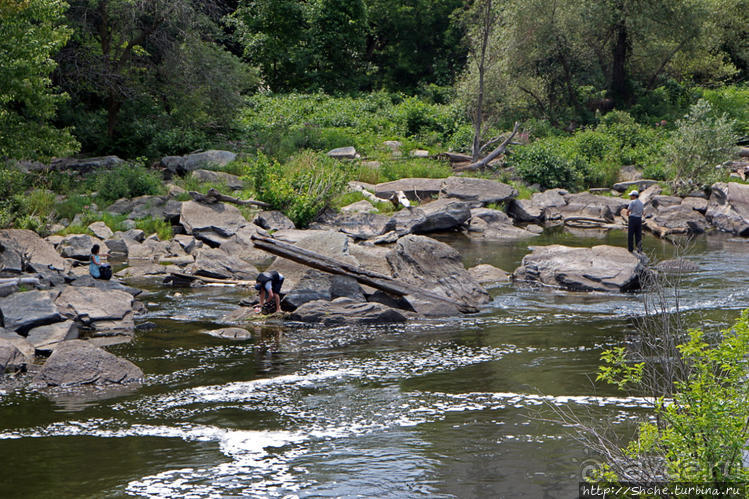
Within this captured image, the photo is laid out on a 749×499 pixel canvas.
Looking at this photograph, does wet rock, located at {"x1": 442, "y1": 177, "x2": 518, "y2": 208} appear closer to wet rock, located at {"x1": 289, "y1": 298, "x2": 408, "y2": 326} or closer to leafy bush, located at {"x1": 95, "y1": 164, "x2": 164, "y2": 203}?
leafy bush, located at {"x1": 95, "y1": 164, "x2": 164, "y2": 203}

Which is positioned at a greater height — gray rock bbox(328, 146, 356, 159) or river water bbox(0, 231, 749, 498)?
gray rock bbox(328, 146, 356, 159)

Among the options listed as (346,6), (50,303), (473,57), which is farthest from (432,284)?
(346,6)

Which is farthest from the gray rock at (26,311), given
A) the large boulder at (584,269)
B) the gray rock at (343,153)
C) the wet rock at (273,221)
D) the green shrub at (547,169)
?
the green shrub at (547,169)

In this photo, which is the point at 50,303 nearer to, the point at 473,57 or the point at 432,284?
the point at 432,284

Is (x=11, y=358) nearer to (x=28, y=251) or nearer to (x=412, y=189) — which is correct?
(x=28, y=251)

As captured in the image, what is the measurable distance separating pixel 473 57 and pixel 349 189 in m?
15.1

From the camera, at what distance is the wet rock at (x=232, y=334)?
1410cm

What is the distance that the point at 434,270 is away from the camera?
17.0 metres

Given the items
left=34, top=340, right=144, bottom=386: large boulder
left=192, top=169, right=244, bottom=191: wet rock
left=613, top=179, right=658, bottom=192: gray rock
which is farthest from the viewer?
left=613, top=179, right=658, bottom=192: gray rock

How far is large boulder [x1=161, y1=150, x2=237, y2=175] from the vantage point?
29.6 metres

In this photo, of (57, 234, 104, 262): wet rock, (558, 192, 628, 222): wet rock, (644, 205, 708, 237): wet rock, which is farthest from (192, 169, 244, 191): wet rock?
(644, 205, 708, 237): wet rock

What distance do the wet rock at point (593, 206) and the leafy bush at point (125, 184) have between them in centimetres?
1484

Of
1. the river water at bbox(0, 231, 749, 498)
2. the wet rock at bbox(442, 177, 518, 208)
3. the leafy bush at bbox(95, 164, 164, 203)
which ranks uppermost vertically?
the leafy bush at bbox(95, 164, 164, 203)

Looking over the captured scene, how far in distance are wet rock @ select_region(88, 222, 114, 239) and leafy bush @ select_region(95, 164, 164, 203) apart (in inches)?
94.1
